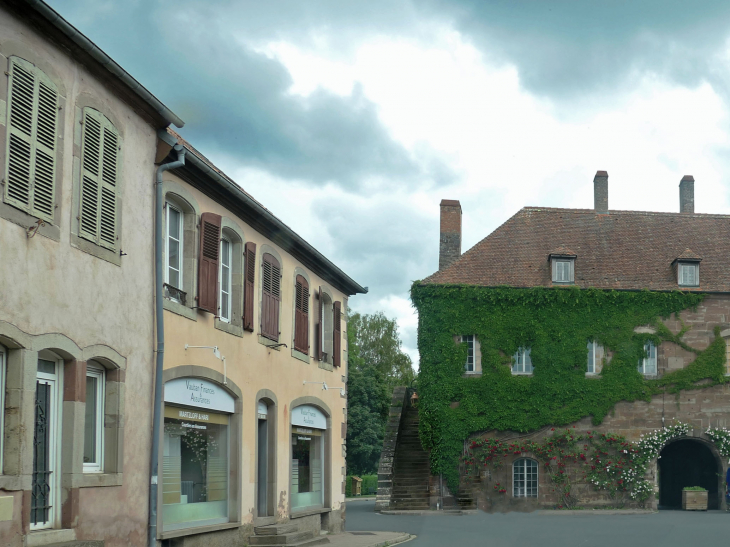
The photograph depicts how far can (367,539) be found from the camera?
2139 cm

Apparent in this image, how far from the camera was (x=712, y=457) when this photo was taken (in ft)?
119

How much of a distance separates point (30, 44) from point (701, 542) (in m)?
17.2

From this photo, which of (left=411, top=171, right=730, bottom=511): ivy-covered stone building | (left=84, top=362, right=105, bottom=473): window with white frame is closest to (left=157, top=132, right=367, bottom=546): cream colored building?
(left=84, top=362, right=105, bottom=473): window with white frame

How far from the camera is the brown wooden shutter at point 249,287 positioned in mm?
17266

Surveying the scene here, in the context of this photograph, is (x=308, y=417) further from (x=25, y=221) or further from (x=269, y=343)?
(x=25, y=221)

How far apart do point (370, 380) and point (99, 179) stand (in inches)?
1906

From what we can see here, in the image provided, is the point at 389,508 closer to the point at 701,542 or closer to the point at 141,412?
the point at 701,542

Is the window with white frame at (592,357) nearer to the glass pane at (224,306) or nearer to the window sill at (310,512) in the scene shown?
the window sill at (310,512)

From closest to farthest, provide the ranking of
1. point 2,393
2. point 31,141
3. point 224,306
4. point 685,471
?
point 2,393 < point 31,141 < point 224,306 < point 685,471

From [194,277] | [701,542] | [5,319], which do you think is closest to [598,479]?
[701,542]

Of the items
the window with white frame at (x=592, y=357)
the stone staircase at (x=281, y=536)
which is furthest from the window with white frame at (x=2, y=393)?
the window with white frame at (x=592, y=357)

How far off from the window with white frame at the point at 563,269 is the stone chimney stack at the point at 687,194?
8238mm

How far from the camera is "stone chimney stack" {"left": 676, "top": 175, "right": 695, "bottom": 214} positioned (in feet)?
133

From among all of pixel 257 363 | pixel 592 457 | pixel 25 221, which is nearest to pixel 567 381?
pixel 592 457
